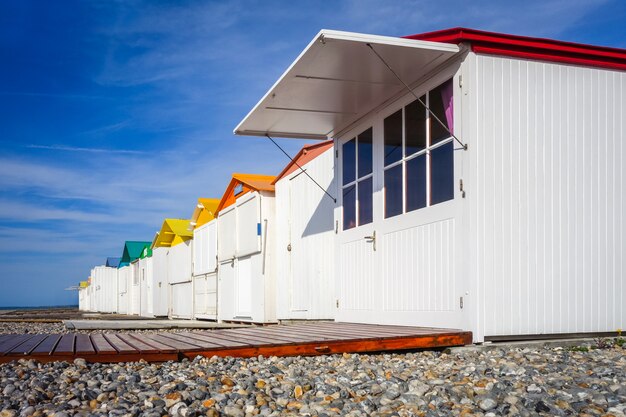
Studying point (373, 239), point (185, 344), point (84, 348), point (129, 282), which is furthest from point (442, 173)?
point (129, 282)

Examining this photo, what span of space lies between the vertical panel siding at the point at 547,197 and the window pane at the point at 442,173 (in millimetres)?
412

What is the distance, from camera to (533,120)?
20.9 feet

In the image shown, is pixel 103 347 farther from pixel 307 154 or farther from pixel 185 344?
pixel 307 154

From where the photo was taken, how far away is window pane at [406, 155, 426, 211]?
22.9ft

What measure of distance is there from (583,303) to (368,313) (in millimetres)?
2715

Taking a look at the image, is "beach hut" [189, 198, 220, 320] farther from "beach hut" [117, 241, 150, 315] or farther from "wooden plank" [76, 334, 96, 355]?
"beach hut" [117, 241, 150, 315]

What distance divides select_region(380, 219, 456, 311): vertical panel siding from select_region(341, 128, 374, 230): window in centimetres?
83

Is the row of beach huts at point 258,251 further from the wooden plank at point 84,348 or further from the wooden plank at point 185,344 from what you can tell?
the wooden plank at point 84,348

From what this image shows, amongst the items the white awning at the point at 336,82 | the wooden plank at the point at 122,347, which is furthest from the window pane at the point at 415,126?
the wooden plank at the point at 122,347

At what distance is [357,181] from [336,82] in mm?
1874

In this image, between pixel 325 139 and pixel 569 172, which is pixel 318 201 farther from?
pixel 569 172

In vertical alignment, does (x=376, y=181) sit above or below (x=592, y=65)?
below

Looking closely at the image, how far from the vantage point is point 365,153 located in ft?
28.3

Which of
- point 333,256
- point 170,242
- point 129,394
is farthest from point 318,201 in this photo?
point 170,242
